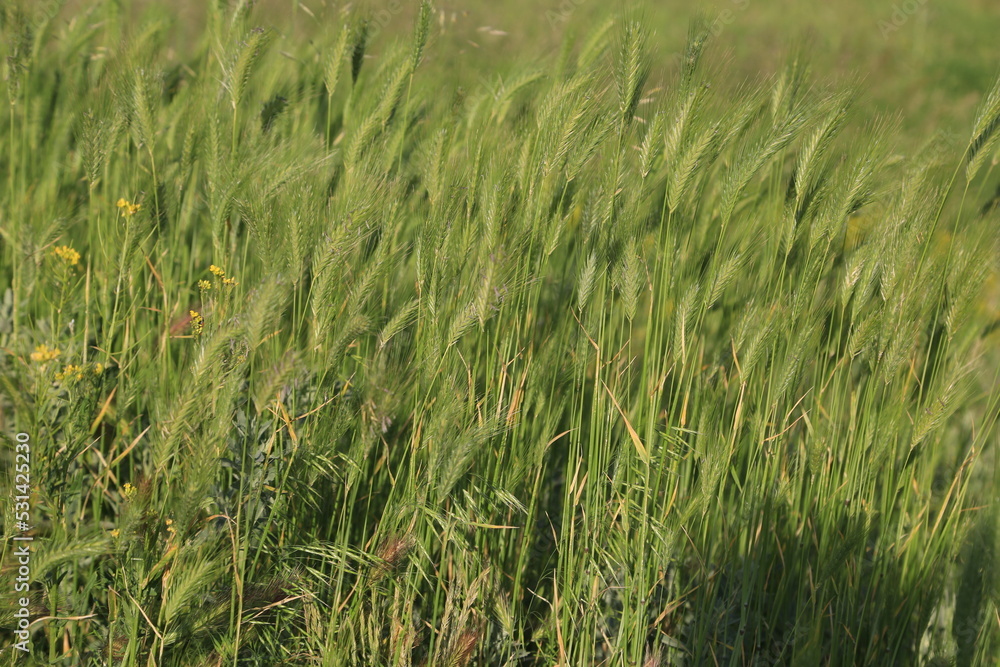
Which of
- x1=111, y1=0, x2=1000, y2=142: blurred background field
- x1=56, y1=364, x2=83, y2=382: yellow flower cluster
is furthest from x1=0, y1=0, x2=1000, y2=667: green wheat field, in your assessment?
x1=111, y1=0, x2=1000, y2=142: blurred background field

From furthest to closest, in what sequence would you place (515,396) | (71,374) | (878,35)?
(878,35) < (515,396) < (71,374)

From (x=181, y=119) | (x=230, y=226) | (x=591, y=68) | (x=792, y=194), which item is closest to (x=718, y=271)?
(x=792, y=194)

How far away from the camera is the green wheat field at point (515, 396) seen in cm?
132

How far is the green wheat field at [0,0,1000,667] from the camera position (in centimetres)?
132

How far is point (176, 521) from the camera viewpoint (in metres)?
1.21

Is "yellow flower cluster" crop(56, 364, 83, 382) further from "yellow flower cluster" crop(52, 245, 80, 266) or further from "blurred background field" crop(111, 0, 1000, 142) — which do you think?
"blurred background field" crop(111, 0, 1000, 142)

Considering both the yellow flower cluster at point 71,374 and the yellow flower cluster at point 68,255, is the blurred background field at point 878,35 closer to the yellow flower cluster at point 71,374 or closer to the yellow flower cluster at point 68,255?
the yellow flower cluster at point 68,255

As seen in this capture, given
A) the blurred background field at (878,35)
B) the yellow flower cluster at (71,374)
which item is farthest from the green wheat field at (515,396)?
the blurred background field at (878,35)

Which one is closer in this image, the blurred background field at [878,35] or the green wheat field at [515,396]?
the green wheat field at [515,396]

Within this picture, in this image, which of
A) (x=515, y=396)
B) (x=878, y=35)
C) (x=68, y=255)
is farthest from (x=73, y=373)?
(x=878, y=35)

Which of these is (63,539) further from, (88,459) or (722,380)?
(722,380)

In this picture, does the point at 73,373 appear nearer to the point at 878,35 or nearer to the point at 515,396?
the point at 515,396

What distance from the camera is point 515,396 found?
152 centimetres

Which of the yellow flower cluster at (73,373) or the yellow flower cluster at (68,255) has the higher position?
the yellow flower cluster at (68,255)
